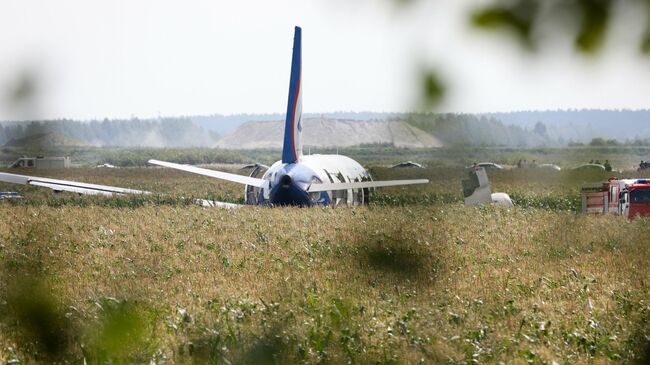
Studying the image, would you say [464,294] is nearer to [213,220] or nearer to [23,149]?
[23,149]

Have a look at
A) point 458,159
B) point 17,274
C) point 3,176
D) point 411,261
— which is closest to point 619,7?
point 458,159

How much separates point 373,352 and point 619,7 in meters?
6.06

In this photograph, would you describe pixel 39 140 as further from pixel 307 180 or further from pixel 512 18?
pixel 307 180

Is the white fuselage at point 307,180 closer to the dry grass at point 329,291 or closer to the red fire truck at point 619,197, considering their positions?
the dry grass at point 329,291

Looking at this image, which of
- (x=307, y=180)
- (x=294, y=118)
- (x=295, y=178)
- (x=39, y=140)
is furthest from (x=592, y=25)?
(x=294, y=118)

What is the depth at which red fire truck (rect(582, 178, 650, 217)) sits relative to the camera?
33906 millimetres

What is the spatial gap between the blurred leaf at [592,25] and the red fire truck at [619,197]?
104ft

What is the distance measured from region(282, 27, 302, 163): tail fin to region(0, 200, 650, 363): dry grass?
696 centimetres

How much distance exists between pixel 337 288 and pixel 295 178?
65.9 ft

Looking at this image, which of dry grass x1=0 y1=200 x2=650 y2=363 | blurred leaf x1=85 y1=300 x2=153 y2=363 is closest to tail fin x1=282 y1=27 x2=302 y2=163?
dry grass x1=0 y1=200 x2=650 y2=363

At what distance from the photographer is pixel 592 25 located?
204 cm

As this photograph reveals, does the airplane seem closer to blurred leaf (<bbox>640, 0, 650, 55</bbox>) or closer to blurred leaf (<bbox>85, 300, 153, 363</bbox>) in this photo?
blurred leaf (<bbox>85, 300, 153, 363</bbox>)

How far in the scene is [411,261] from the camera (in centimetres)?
231

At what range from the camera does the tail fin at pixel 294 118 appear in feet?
109
